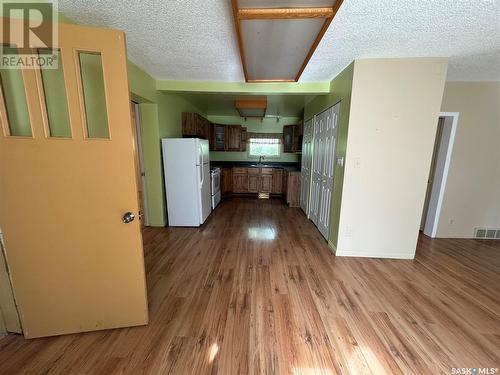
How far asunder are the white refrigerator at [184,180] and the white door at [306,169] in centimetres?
219

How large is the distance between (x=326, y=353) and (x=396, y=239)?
1876 millimetres

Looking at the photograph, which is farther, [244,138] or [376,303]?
[244,138]

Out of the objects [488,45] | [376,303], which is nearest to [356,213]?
[376,303]

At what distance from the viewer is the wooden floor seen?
1299 millimetres

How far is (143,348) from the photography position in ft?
4.54

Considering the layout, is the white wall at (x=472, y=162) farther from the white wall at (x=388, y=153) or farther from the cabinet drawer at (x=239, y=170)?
the cabinet drawer at (x=239, y=170)

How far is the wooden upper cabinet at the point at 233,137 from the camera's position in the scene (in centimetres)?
611

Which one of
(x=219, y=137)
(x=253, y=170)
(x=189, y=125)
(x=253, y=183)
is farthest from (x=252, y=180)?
(x=189, y=125)

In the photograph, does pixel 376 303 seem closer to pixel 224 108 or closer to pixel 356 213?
pixel 356 213

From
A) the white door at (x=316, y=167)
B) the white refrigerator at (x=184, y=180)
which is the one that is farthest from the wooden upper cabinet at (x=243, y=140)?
the white door at (x=316, y=167)

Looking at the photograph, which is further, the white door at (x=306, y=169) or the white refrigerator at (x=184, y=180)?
the white door at (x=306, y=169)

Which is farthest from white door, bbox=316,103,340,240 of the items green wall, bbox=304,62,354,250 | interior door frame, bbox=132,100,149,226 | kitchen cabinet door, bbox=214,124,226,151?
kitchen cabinet door, bbox=214,124,226,151

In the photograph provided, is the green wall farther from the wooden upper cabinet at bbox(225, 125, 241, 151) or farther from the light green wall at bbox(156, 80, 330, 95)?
the wooden upper cabinet at bbox(225, 125, 241, 151)

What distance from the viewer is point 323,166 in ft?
10.8
